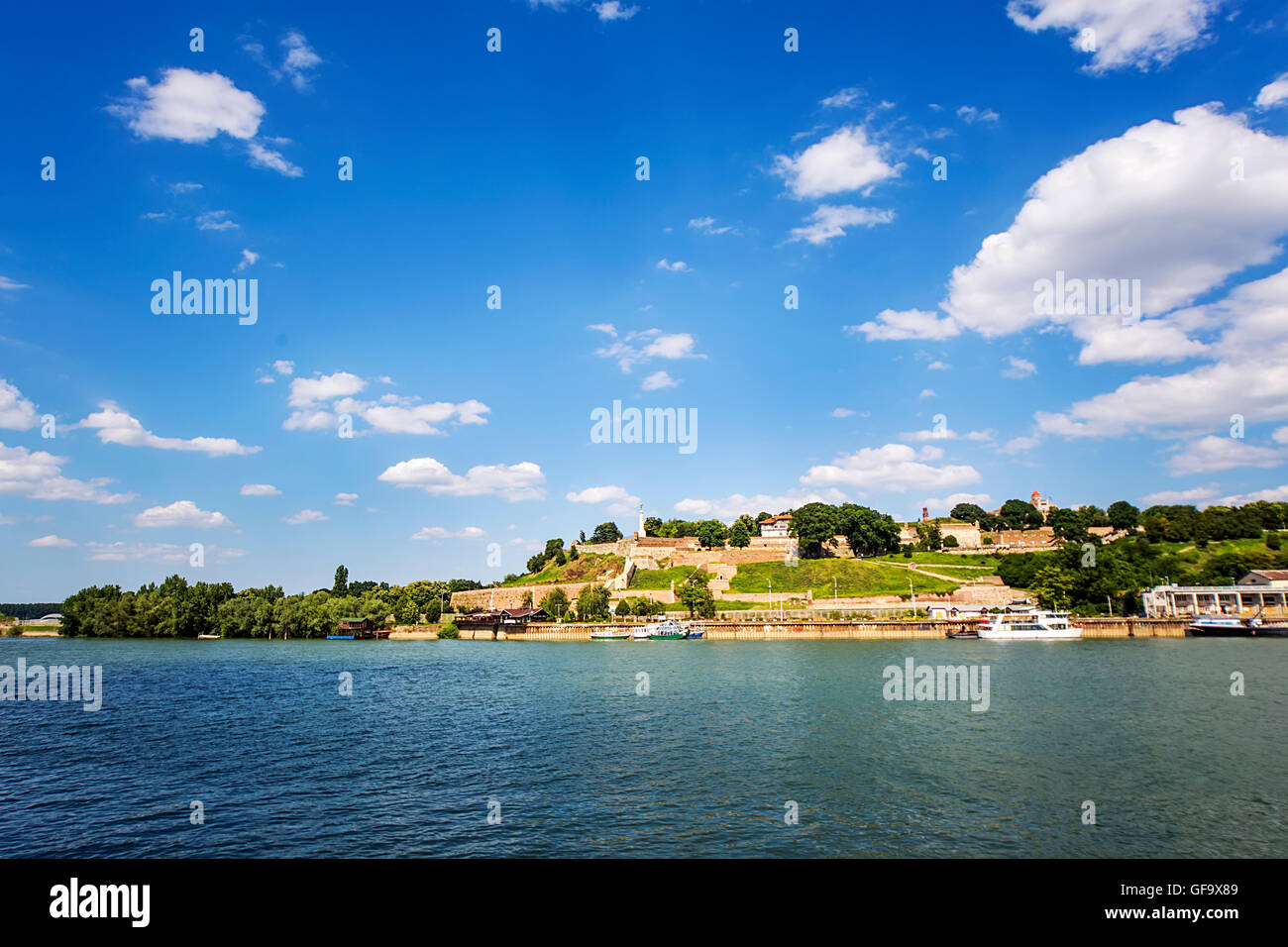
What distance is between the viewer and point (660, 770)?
76.0ft

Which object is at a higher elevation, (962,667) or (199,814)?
A: (199,814)

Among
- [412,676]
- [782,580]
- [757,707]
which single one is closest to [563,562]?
[782,580]

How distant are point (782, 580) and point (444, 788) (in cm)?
10854

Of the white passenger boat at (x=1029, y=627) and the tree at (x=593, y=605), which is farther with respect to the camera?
the tree at (x=593, y=605)

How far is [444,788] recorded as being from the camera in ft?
71.0

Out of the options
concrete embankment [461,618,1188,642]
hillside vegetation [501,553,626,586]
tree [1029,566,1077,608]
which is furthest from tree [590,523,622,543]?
tree [1029,566,1077,608]

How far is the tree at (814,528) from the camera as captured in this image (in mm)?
139875

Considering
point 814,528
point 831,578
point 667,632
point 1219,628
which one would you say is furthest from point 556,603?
point 1219,628

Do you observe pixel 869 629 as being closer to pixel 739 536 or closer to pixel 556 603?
pixel 556 603

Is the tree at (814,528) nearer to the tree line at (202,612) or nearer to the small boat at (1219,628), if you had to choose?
the small boat at (1219,628)

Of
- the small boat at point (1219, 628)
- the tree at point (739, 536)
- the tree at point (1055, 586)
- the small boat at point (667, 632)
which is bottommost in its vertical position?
the small boat at point (667, 632)

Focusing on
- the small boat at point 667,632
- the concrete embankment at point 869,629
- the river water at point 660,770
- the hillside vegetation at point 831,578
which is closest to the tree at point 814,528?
the hillside vegetation at point 831,578

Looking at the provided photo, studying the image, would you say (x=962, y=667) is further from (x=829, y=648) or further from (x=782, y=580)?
(x=782, y=580)

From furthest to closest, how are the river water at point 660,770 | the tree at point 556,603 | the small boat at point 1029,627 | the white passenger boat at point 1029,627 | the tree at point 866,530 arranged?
the tree at point 866,530 < the tree at point 556,603 < the white passenger boat at point 1029,627 < the small boat at point 1029,627 < the river water at point 660,770
